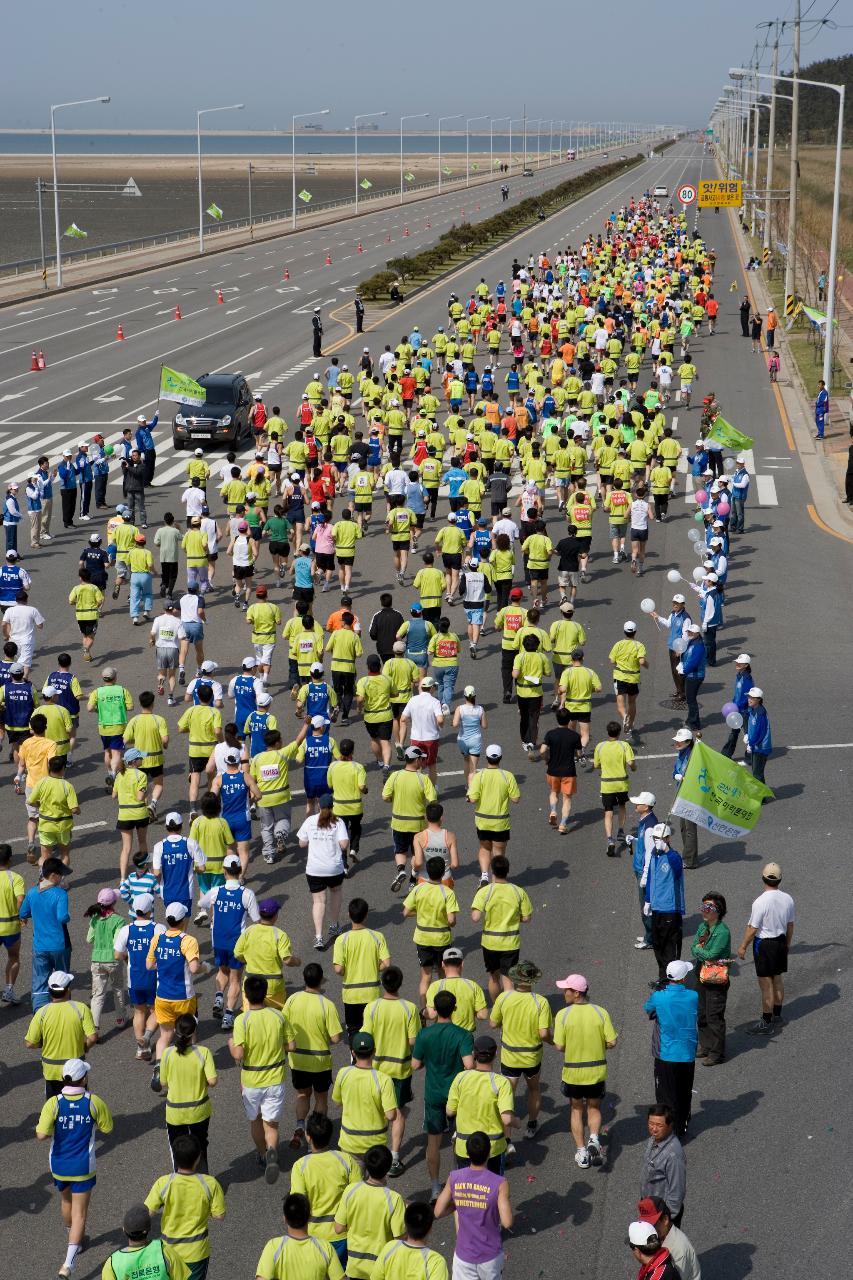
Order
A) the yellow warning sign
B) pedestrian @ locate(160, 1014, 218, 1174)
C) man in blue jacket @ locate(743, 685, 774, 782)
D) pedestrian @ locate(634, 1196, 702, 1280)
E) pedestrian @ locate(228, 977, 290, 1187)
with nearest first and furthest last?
pedestrian @ locate(634, 1196, 702, 1280)
pedestrian @ locate(160, 1014, 218, 1174)
pedestrian @ locate(228, 977, 290, 1187)
man in blue jacket @ locate(743, 685, 774, 782)
the yellow warning sign

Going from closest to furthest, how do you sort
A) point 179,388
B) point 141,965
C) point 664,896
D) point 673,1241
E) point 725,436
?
1. point 673,1241
2. point 141,965
3. point 664,896
4. point 725,436
5. point 179,388

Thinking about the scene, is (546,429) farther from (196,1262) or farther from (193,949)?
(196,1262)

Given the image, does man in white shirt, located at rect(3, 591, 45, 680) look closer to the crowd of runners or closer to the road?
the crowd of runners

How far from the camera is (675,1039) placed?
11.6 meters

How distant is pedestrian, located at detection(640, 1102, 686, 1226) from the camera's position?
32.4 ft

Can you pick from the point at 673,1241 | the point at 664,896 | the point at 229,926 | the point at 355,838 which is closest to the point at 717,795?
the point at 664,896

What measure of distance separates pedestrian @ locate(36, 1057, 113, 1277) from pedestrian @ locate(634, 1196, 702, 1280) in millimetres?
3693

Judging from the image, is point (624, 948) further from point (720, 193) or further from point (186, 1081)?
point (720, 193)

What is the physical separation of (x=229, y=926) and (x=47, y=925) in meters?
1.53

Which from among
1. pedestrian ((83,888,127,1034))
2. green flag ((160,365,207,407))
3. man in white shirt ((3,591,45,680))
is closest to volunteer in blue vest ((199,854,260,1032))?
pedestrian ((83,888,127,1034))

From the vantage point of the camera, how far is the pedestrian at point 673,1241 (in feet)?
29.5

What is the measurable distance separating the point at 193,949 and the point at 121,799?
3.91 m

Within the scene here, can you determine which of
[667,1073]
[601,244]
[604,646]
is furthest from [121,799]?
[601,244]

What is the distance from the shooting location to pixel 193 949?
1237 cm
